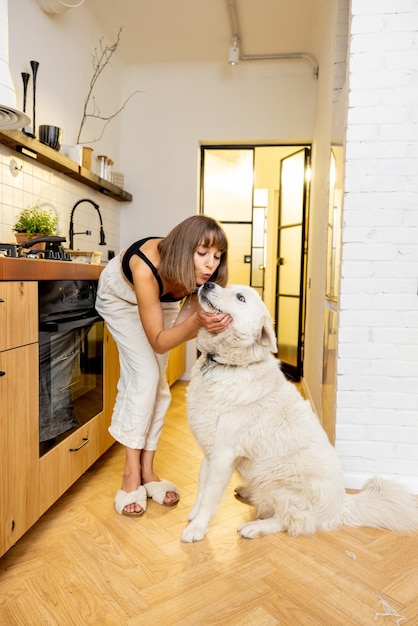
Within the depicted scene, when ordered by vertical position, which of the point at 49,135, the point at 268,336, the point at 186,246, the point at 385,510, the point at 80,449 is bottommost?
the point at 385,510

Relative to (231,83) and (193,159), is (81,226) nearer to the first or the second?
(193,159)

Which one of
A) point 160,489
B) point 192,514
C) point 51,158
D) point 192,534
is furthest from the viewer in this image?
point 51,158

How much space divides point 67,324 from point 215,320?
0.65m

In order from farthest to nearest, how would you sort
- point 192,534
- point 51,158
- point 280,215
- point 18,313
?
1. point 280,215
2. point 51,158
3. point 192,534
4. point 18,313

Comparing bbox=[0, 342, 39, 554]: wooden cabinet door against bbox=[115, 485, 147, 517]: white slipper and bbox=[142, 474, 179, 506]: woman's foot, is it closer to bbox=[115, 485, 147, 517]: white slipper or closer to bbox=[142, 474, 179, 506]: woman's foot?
bbox=[115, 485, 147, 517]: white slipper

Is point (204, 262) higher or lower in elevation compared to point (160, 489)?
higher

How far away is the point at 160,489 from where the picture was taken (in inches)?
74.5

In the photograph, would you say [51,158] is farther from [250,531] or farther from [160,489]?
[250,531]

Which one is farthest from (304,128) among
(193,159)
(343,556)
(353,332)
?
(343,556)

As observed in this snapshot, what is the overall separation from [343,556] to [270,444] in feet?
1.50

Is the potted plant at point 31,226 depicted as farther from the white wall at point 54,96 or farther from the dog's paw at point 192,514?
the dog's paw at point 192,514

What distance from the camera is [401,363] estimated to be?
1992mm

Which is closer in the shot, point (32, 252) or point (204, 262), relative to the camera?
point (204, 262)

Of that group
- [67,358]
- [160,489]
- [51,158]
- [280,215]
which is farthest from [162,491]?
[280,215]
